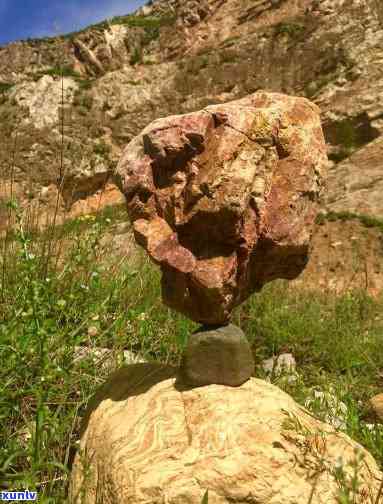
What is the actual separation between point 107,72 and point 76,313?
15.3 meters

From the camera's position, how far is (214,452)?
78.7 inches

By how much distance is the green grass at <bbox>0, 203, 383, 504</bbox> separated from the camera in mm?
2330

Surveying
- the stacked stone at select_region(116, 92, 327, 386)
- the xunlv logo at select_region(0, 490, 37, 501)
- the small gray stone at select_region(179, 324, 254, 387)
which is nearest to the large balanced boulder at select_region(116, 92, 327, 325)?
the stacked stone at select_region(116, 92, 327, 386)

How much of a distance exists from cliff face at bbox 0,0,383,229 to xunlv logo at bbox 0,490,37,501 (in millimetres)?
7696

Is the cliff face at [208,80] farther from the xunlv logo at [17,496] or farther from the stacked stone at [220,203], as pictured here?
the xunlv logo at [17,496]

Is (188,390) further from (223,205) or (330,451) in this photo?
(223,205)

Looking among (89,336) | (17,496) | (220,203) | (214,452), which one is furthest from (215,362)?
(17,496)

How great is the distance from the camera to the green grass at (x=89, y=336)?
233 centimetres

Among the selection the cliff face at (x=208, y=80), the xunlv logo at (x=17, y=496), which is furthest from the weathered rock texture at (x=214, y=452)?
the cliff face at (x=208, y=80)

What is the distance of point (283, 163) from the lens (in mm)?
2436

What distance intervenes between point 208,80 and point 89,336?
1289 centimetres

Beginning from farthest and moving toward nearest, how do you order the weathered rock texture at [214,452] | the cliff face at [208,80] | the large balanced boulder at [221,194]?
the cliff face at [208,80]
the large balanced boulder at [221,194]
the weathered rock texture at [214,452]

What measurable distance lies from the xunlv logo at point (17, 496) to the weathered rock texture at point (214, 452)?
0.18 m

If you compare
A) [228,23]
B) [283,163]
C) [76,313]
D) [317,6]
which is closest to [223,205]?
[283,163]
